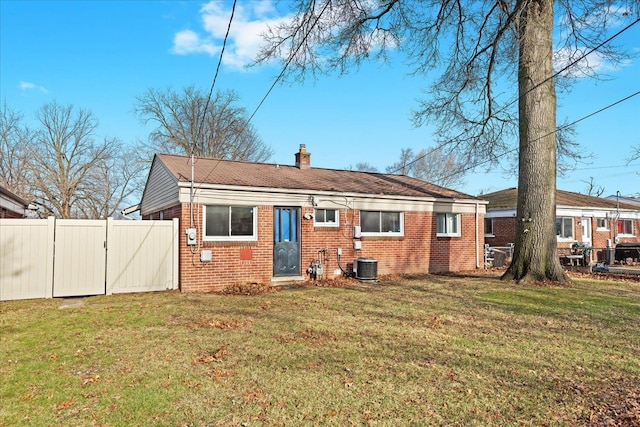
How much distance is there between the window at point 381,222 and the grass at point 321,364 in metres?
5.38

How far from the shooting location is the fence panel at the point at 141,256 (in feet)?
34.7

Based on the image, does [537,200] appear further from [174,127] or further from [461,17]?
[174,127]

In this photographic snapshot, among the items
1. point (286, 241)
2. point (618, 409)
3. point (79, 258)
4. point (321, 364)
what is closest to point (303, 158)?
point (286, 241)

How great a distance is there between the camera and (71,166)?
3061 cm

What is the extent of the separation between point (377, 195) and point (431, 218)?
2713 mm

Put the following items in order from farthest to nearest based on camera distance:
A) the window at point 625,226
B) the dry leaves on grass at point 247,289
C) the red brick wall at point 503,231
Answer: the window at point 625,226 → the red brick wall at point 503,231 → the dry leaves on grass at point 247,289

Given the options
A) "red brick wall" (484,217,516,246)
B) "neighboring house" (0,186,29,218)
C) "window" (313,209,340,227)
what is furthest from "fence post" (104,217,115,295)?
"red brick wall" (484,217,516,246)

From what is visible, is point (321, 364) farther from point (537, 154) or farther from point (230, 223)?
point (537, 154)

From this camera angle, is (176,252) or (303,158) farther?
(303,158)

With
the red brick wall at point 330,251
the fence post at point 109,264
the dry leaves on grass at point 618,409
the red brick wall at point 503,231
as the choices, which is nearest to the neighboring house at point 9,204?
the red brick wall at point 330,251

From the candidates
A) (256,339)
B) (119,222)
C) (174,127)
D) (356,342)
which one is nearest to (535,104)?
(356,342)

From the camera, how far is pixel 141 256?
429 inches

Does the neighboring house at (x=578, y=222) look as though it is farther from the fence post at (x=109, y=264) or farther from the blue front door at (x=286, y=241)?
the fence post at (x=109, y=264)

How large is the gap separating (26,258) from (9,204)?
22.0 ft
